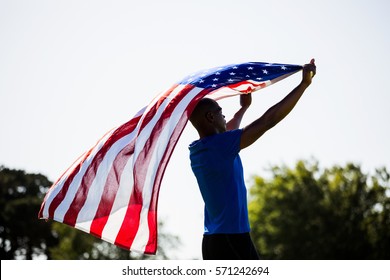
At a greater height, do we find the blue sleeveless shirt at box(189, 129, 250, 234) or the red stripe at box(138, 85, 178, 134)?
the red stripe at box(138, 85, 178, 134)

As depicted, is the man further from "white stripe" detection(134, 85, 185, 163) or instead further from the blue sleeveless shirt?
"white stripe" detection(134, 85, 185, 163)

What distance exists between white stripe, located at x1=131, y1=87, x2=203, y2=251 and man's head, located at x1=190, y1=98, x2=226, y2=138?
188 millimetres

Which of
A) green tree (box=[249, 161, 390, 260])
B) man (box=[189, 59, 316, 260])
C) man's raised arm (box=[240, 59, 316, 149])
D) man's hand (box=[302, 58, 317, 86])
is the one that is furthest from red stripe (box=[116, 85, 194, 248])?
green tree (box=[249, 161, 390, 260])

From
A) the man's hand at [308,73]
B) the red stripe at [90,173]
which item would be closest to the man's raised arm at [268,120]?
the man's hand at [308,73]

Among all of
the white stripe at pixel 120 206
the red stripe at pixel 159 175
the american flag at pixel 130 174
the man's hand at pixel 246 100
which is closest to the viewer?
the red stripe at pixel 159 175

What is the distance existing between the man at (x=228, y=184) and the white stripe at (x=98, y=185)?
4.14ft

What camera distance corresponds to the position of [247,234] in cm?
492

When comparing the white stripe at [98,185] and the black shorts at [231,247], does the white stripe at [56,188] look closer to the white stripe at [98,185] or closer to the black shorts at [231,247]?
the white stripe at [98,185]

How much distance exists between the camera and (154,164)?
563cm

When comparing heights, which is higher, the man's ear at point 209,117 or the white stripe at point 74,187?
the man's ear at point 209,117

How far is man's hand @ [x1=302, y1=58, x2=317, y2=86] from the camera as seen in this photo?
518cm

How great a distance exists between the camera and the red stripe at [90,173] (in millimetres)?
5918

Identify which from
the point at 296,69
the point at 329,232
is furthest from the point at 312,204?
the point at 296,69

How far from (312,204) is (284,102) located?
3712cm
